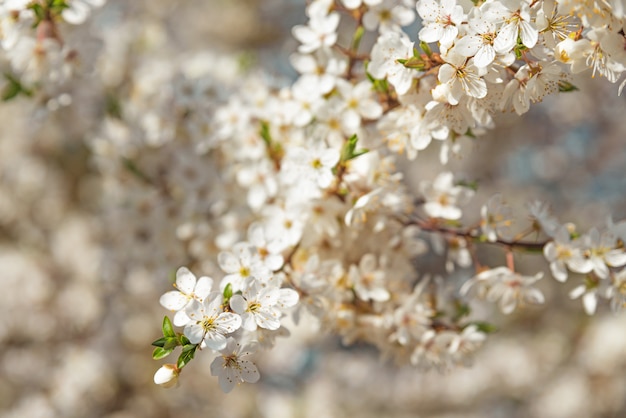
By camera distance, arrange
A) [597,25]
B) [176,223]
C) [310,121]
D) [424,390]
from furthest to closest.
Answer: [424,390] → [176,223] → [310,121] → [597,25]

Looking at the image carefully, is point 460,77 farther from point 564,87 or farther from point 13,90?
point 13,90

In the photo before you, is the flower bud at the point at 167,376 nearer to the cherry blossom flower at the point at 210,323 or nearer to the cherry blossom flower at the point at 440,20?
the cherry blossom flower at the point at 210,323

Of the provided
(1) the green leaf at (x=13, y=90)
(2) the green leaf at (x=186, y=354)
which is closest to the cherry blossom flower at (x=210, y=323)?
(2) the green leaf at (x=186, y=354)

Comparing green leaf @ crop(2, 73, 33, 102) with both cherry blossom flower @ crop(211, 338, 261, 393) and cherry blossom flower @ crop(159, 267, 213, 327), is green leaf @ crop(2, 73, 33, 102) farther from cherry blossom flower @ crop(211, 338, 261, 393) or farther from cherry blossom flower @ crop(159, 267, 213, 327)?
cherry blossom flower @ crop(211, 338, 261, 393)

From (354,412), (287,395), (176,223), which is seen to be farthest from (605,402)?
(176,223)

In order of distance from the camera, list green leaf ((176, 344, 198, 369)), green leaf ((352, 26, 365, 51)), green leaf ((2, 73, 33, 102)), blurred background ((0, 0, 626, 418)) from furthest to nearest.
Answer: blurred background ((0, 0, 626, 418)), green leaf ((2, 73, 33, 102)), green leaf ((352, 26, 365, 51)), green leaf ((176, 344, 198, 369))

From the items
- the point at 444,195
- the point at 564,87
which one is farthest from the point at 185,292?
the point at 564,87

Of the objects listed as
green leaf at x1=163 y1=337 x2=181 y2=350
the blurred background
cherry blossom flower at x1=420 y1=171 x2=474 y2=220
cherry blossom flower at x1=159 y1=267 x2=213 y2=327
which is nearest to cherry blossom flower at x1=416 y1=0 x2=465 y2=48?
cherry blossom flower at x1=420 y1=171 x2=474 y2=220

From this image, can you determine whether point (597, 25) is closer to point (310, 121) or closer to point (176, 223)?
point (310, 121)
